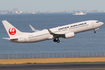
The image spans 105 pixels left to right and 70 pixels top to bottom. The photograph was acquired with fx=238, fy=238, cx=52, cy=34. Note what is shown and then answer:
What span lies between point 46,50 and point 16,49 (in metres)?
21.5

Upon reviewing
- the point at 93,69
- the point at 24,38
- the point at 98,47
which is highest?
the point at 24,38

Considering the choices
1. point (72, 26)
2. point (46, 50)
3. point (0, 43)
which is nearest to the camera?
point (72, 26)

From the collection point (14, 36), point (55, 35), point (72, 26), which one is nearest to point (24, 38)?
point (14, 36)

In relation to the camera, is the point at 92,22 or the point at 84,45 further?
the point at 84,45

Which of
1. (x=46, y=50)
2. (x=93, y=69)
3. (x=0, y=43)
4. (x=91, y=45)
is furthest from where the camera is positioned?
(x=0, y=43)

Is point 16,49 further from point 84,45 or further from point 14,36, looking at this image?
point 14,36

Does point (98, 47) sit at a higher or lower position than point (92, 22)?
lower

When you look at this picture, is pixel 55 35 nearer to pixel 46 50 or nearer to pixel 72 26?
pixel 72 26

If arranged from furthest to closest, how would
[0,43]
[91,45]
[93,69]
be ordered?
[0,43] → [91,45] → [93,69]

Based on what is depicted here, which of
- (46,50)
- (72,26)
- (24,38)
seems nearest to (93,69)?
(72,26)

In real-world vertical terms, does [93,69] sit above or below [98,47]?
above

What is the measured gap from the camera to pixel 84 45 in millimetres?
164500

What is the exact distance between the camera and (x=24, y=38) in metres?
85.1

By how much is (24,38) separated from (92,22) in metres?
25.6
